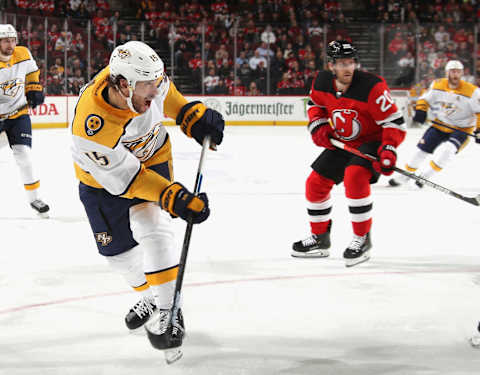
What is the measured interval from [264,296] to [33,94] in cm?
259

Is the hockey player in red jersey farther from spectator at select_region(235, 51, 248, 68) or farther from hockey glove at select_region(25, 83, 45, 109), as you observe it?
spectator at select_region(235, 51, 248, 68)

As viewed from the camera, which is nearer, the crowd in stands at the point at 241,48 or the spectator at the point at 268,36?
the crowd in stands at the point at 241,48

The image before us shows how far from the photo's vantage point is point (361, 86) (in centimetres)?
315

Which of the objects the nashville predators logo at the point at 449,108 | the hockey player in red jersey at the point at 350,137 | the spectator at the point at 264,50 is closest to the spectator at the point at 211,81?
the spectator at the point at 264,50

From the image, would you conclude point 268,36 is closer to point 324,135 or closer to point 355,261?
point 324,135

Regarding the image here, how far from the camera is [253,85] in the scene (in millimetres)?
12656

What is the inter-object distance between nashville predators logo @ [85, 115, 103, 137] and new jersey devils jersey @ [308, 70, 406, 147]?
1.64 m

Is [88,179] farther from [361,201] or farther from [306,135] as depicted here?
[306,135]

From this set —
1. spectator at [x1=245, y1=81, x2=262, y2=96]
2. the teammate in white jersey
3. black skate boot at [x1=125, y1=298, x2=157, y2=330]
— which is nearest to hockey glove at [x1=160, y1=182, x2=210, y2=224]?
black skate boot at [x1=125, y1=298, x2=157, y2=330]

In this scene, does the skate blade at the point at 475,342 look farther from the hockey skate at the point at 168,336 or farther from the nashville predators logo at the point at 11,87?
the nashville predators logo at the point at 11,87

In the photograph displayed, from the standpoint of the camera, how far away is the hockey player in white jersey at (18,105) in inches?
173

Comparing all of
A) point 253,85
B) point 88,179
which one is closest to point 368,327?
point 88,179

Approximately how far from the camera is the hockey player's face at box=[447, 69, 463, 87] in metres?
5.70

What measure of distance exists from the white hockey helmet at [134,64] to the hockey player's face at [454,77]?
4434 mm
